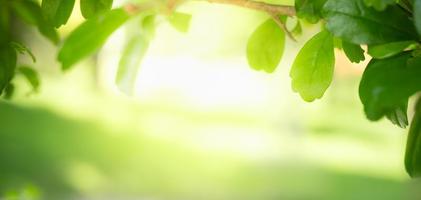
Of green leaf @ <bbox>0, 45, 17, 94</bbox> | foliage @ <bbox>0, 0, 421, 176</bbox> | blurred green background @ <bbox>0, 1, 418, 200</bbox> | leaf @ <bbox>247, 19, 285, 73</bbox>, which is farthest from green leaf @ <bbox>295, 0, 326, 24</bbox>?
blurred green background @ <bbox>0, 1, 418, 200</bbox>

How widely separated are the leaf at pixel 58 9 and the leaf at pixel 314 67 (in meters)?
0.18

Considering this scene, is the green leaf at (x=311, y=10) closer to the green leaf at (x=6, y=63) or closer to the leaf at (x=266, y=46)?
the leaf at (x=266, y=46)

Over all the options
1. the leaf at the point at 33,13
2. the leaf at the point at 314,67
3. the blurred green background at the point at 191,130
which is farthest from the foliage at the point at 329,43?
the blurred green background at the point at 191,130

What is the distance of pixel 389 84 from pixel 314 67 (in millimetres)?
106

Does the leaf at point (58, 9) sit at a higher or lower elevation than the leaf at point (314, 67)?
higher

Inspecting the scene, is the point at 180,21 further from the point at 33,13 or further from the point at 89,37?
the point at 33,13

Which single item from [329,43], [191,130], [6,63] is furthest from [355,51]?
[191,130]

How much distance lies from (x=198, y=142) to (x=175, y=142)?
0.48 ft

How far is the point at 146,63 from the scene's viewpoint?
3.27 metres

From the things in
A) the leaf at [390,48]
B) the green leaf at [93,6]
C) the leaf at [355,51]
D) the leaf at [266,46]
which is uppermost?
the green leaf at [93,6]

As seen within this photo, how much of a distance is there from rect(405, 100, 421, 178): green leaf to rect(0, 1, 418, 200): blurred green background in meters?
2.69

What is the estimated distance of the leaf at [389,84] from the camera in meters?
0.28

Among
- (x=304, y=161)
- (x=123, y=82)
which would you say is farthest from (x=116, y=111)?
(x=123, y=82)

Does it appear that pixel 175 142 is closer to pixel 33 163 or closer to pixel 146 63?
pixel 146 63
